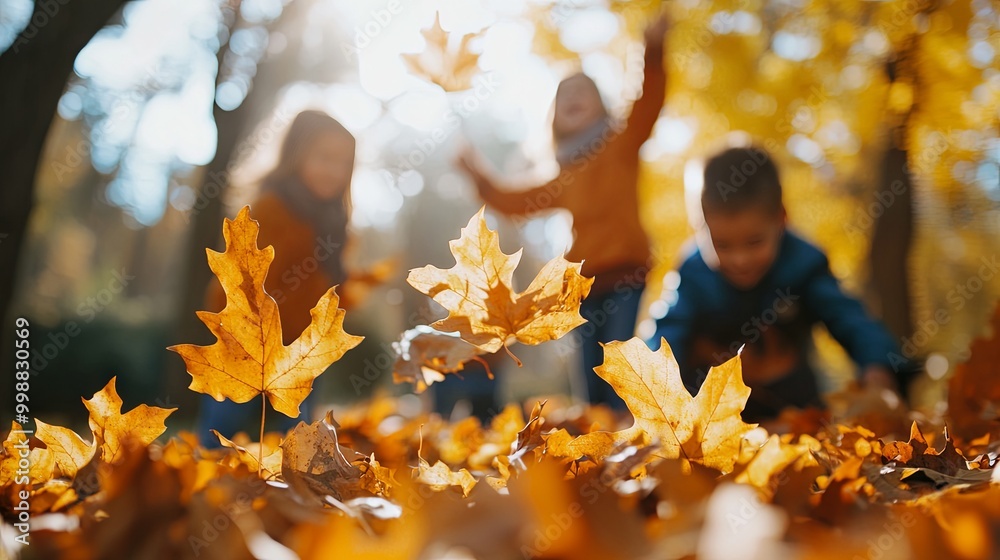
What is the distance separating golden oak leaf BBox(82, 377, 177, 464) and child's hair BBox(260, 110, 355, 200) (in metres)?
2.33

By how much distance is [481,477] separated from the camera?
0.53 meters

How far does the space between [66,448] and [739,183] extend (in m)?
2.15

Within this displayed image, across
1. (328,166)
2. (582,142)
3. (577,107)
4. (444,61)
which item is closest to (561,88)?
(577,107)

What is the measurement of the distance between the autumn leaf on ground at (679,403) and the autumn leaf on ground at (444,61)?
2.88ft

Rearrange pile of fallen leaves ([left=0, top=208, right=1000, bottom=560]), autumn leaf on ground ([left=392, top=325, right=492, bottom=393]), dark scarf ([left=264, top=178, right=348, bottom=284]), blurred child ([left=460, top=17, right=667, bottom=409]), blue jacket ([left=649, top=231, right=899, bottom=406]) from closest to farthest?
pile of fallen leaves ([left=0, top=208, right=1000, bottom=560]), autumn leaf on ground ([left=392, top=325, right=492, bottom=393]), blue jacket ([left=649, top=231, right=899, bottom=406]), dark scarf ([left=264, top=178, right=348, bottom=284]), blurred child ([left=460, top=17, right=667, bottom=409])

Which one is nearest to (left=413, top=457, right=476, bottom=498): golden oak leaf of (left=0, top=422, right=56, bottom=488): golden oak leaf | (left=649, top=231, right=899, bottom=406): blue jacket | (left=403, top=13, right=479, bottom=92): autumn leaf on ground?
(left=0, top=422, right=56, bottom=488): golden oak leaf

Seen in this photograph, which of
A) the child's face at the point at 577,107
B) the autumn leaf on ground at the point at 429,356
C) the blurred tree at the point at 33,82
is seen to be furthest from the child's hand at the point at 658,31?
the autumn leaf on ground at the point at 429,356

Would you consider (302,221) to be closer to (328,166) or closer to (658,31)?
(328,166)

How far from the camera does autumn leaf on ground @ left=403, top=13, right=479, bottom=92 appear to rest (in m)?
1.26

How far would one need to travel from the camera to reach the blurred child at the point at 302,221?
256 cm

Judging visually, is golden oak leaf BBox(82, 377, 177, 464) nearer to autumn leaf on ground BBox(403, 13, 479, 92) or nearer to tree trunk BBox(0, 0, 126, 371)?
autumn leaf on ground BBox(403, 13, 479, 92)

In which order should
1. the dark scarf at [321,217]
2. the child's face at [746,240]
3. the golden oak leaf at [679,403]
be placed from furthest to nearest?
the dark scarf at [321,217] → the child's face at [746,240] → the golden oak leaf at [679,403]

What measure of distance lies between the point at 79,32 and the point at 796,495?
6.58 feet

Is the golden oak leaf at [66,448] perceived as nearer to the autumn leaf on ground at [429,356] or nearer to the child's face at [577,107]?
the autumn leaf on ground at [429,356]
